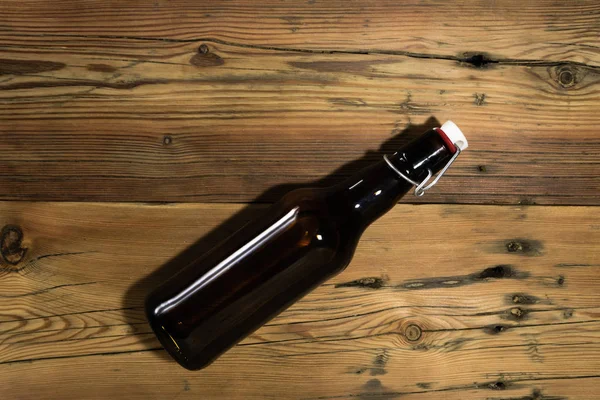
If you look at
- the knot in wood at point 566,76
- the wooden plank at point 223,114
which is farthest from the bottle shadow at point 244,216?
the knot in wood at point 566,76

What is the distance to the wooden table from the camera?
1.03 meters

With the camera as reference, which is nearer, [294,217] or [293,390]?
[294,217]

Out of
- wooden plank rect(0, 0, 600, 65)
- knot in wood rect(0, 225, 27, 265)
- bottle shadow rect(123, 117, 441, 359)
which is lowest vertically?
knot in wood rect(0, 225, 27, 265)

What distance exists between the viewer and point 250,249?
92 centimetres

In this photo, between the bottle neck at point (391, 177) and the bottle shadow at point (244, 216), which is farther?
the bottle shadow at point (244, 216)

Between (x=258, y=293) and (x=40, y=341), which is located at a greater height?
(x=258, y=293)

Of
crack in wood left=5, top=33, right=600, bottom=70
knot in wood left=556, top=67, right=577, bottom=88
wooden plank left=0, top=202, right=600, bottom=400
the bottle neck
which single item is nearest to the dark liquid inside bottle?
the bottle neck

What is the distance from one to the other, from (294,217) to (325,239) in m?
0.06

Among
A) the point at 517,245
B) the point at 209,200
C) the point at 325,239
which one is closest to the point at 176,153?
the point at 209,200

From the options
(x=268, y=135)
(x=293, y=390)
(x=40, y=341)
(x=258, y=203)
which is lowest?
(x=40, y=341)

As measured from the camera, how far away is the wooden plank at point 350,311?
41.3 inches

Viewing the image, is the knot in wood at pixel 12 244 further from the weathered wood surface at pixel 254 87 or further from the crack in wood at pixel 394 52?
the crack in wood at pixel 394 52

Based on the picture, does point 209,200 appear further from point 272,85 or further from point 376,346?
point 376,346

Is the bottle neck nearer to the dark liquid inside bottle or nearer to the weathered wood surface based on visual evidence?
the dark liquid inside bottle
